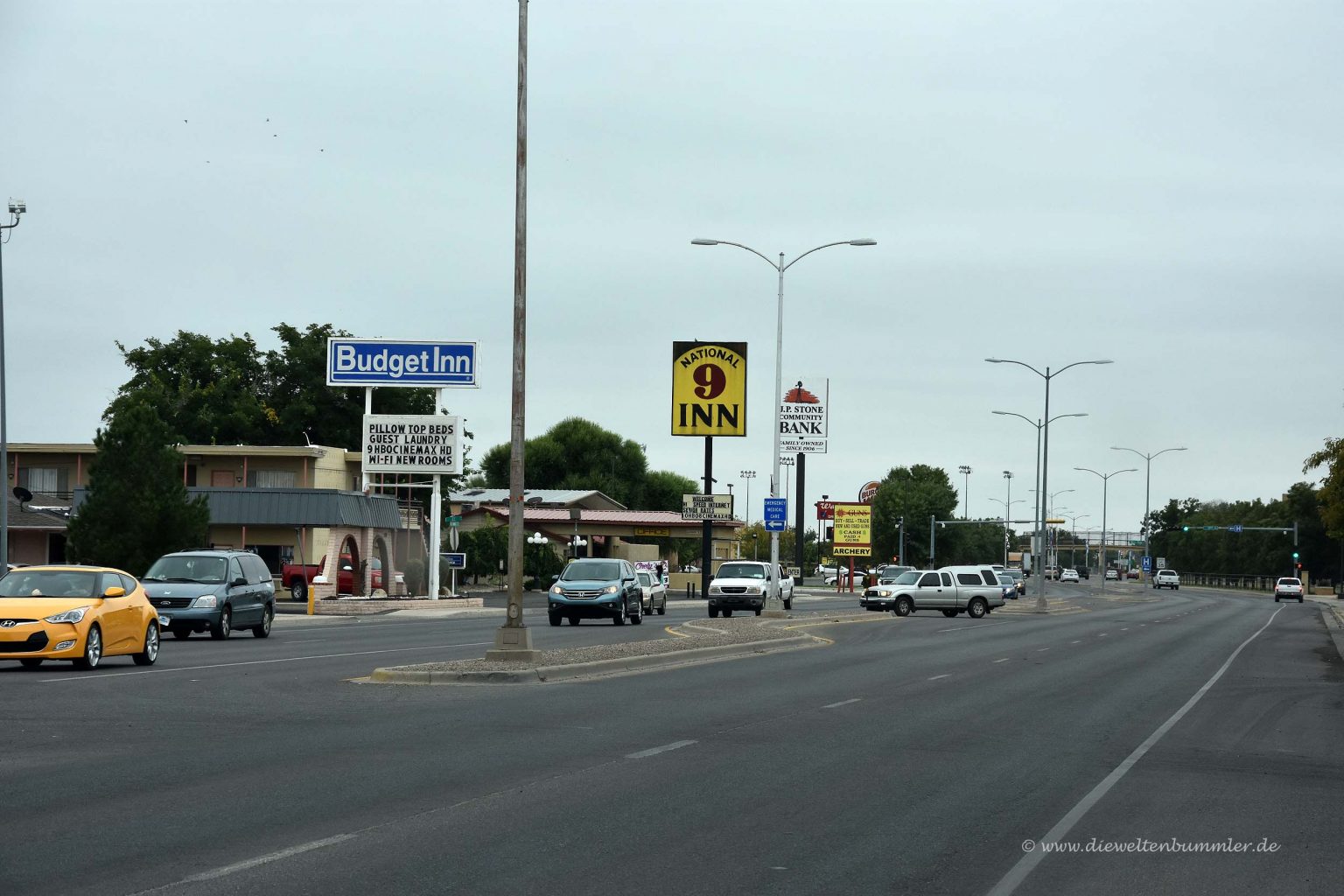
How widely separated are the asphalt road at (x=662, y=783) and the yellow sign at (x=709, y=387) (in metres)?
24.1

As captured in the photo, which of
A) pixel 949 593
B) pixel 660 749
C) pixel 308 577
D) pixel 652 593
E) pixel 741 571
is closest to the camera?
pixel 660 749

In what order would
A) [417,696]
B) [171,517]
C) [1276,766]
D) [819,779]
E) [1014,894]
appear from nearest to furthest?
[1014,894]
[819,779]
[1276,766]
[417,696]
[171,517]

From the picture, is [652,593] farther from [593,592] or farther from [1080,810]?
[1080,810]

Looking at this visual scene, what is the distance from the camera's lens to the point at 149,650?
24625 mm

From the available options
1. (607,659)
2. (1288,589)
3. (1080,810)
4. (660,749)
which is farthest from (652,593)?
(1288,589)

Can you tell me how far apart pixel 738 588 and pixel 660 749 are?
37.8 meters

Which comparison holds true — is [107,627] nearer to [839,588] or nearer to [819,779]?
[819,779]

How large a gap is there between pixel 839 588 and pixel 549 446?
132ft

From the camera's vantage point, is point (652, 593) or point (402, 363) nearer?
point (652, 593)

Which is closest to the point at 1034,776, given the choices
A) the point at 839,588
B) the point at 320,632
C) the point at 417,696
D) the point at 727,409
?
the point at 417,696

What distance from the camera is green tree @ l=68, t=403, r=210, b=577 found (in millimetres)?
46500

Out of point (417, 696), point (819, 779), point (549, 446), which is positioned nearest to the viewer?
point (819, 779)

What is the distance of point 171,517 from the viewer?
47.3m

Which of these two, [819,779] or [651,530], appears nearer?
[819,779]
